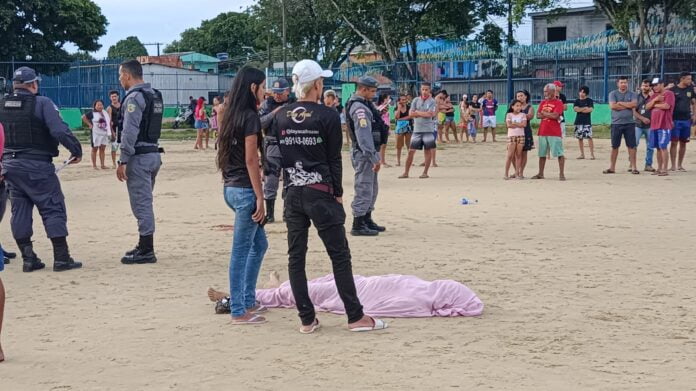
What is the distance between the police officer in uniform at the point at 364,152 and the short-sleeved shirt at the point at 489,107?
1738 cm

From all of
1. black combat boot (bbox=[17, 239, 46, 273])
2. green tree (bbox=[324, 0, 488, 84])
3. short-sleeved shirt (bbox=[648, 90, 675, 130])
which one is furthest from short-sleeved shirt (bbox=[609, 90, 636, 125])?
green tree (bbox=[324, 0, 488, 84])

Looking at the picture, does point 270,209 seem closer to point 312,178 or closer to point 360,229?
point 360,229

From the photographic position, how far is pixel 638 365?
5.61 meters

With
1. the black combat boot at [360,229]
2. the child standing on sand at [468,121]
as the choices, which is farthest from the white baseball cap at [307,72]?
the child standing on sand at [468,121]

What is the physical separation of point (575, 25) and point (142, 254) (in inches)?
2069

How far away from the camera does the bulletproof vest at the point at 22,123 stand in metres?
8.88

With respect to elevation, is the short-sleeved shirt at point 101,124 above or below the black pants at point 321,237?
above

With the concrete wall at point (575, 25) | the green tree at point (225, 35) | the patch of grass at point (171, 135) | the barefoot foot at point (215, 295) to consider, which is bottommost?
the barefoot foot at point (215, 295)

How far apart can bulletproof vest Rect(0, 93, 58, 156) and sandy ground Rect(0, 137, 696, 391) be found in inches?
48.9

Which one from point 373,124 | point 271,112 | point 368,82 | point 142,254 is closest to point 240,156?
point 271,112

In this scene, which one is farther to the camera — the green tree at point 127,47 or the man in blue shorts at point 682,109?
the green tree at point 127,47

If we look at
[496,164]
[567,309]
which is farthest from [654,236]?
[496,164]

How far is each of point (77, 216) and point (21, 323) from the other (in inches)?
246

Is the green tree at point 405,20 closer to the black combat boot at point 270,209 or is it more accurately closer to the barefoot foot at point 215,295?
the black combat boot at point 270,209
